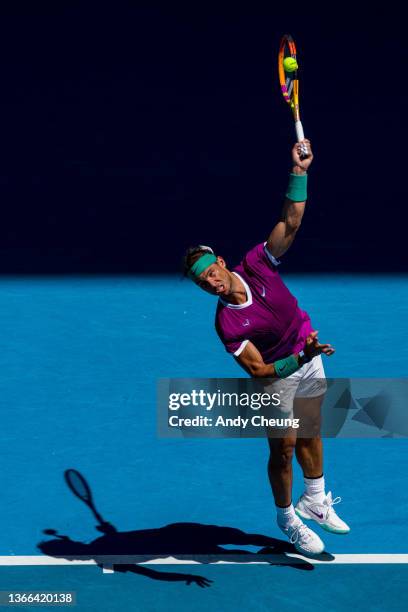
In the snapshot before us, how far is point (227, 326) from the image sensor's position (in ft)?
39.3

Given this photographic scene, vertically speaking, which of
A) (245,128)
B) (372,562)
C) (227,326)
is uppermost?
(245,128)

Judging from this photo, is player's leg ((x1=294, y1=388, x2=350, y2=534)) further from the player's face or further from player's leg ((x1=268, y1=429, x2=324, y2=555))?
the player's face

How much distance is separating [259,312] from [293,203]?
84cm

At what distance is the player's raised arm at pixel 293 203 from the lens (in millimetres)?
→ 11547

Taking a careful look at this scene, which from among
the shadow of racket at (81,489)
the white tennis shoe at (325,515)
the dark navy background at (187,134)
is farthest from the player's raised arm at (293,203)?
the dark navy background at (187,134)

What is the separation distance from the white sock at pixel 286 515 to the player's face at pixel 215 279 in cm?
204

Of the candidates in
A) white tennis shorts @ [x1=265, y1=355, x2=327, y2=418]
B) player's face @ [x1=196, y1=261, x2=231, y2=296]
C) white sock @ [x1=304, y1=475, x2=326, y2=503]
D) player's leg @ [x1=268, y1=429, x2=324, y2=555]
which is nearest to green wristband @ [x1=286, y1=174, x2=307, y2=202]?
player's face @ [x1=196, y1=261, x2=231, y2=296]

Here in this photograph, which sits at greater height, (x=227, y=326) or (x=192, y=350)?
(x=192, y=350)

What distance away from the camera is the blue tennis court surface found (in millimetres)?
13117

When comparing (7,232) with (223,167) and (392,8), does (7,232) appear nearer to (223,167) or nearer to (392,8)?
(223,167)

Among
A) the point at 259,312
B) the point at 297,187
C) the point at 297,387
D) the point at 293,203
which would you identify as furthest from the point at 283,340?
the point at 297,187

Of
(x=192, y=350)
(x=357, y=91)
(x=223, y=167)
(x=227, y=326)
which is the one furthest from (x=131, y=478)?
(x=357, y=91)

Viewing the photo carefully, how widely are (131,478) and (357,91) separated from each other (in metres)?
4.83

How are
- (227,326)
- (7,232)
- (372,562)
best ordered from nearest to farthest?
(227,326)
(372,562)
(7,232)
